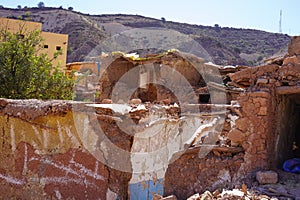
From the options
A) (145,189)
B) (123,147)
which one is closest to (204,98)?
(145,189)

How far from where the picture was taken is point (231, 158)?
17.0 ft

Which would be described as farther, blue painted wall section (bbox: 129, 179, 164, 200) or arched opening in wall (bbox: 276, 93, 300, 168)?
blue painted wall section (bbox: 129, 179, 164, 200)

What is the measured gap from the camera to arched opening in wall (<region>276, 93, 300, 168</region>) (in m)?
5.64

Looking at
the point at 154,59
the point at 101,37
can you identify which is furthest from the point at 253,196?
the point at 101,37

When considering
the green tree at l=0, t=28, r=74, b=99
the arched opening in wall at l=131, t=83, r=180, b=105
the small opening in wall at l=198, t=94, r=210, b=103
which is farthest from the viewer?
the arched opening in wall at l=131, t=83, r=180, b=105

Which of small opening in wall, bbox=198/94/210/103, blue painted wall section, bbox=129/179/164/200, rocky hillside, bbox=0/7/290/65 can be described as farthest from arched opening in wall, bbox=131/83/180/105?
rocky hillside, bbox=0/7/290/65

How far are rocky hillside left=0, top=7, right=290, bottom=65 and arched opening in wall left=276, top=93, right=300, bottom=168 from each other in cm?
2332

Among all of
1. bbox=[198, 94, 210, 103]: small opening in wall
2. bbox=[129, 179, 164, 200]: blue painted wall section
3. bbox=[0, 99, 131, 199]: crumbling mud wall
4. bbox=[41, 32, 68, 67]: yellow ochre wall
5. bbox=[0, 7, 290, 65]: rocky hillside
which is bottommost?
bbox=[129, 179, 164, 200]: blue painted wall section

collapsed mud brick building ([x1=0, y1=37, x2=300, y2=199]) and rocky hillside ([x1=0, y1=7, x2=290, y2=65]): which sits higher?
rocky hillside ([x1=0, y1=7, x2=290, y2=65])

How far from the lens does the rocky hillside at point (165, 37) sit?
33.5m

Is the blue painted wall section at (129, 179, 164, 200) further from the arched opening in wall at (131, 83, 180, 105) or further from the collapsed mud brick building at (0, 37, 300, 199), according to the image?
the arched opening in wall at (131, 83, 180, 105)

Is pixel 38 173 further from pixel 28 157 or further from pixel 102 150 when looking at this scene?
pixel 102 150

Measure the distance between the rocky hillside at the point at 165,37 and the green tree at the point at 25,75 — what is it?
71.5 feet

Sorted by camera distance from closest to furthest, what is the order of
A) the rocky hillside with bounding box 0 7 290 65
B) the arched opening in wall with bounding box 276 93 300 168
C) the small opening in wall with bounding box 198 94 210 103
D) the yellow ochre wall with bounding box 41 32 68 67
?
the arched opening in wall with bounding box 276 93 300 168
the small opening in wall with bounding box 198 94 210 103
the yellow ochre wall with bounding box 41 32 68 67
the rocky hillside with bounding box 0 7 290 65
